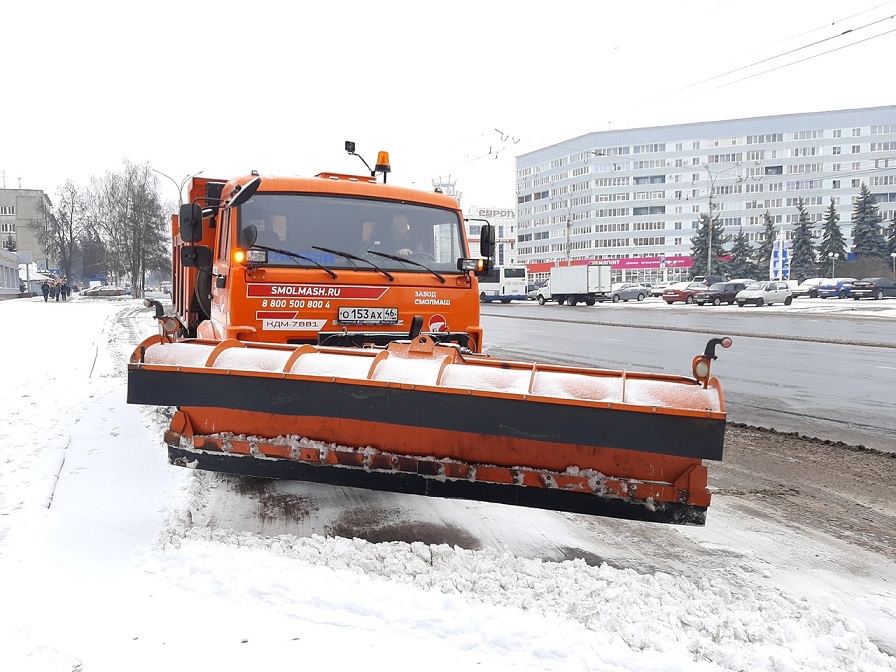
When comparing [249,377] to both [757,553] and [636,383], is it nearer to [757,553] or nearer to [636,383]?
[636,383]

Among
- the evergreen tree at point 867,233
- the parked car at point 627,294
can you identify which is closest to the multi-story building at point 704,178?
the evergreen tree at point 867,233

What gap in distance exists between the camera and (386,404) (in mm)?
3533

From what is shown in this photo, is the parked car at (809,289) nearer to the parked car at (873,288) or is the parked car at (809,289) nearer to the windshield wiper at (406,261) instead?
the parked car at (873,288)

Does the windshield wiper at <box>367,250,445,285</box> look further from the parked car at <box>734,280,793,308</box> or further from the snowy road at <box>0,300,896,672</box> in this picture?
the parked car at <box>734,280,793,308</box>

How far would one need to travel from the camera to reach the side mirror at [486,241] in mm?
6637

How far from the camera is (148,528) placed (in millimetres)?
3979

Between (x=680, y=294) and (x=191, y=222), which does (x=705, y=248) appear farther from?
(x=191, y=222)

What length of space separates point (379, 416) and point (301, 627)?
108 centimetres

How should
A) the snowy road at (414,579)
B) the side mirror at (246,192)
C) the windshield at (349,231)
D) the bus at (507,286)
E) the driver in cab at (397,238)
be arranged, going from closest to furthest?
the snowy road at (414,579)
the side mirror at (246,192)
the windshield at (349,231)
the driver in cab at (397,238)
the bus at (507,286)

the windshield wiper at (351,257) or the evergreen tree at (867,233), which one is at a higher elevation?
the evergreen tree at (867,233)

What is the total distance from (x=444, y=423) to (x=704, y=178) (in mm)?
107501

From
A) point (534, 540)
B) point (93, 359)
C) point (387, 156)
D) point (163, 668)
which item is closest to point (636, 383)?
point (534, 540)

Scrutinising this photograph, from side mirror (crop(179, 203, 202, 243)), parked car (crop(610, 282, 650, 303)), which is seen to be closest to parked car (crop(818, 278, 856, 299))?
parked car (crop(610, 282, 650, 303))

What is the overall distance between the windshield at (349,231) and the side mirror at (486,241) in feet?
1.82
